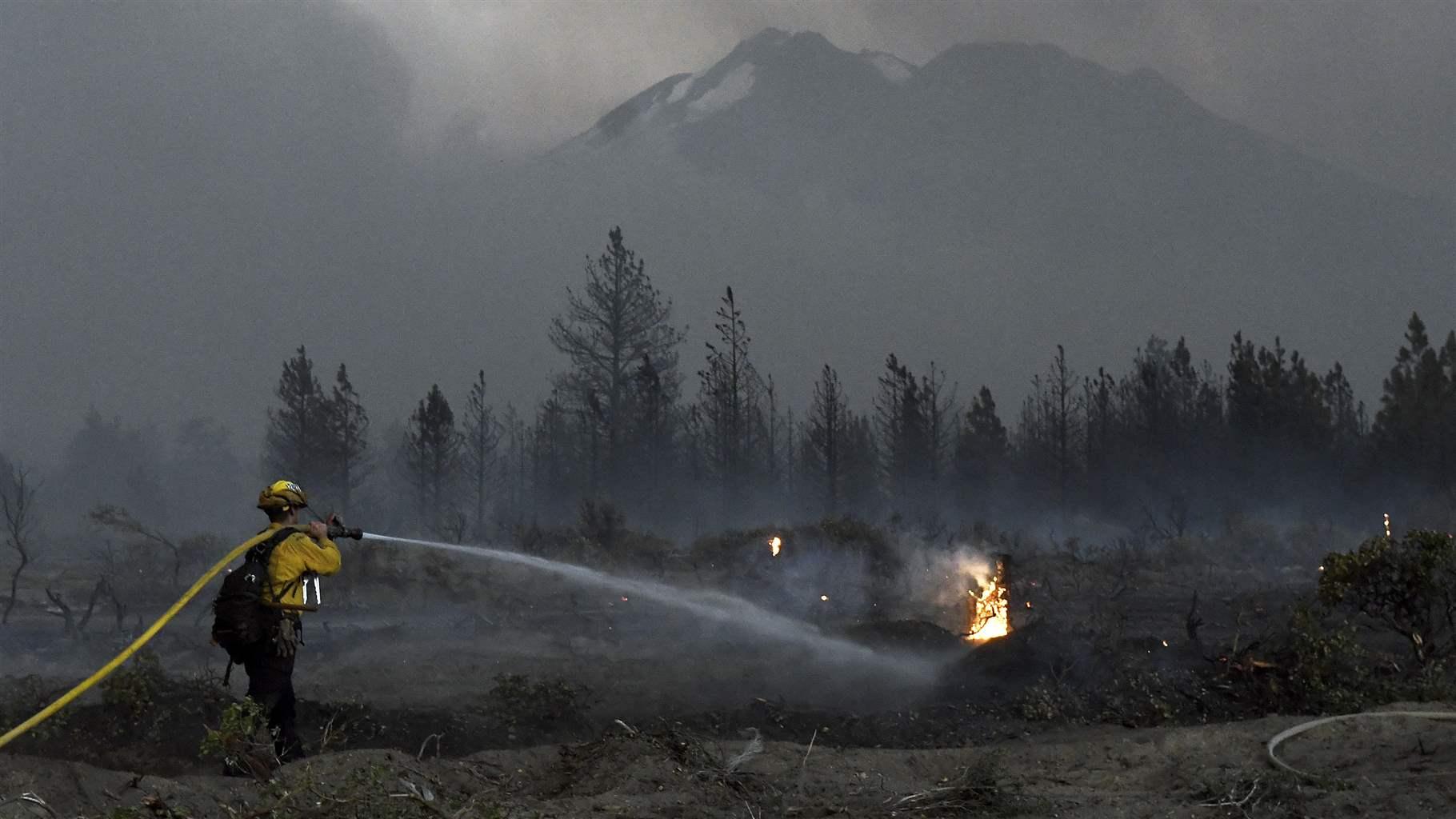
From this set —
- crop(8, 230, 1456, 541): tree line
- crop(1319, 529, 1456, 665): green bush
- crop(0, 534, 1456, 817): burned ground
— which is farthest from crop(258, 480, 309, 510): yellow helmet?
crop(8, 230, 1456, 541): tree line

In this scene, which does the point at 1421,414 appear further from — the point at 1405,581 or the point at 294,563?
the point at 294,563

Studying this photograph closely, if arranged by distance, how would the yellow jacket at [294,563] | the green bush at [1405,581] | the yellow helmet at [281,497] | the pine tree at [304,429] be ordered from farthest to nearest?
the pine tree at [304,429] → the green bush at [1405,581] → the yellow helmet at [281,497] → the yellow jacket at [294,563]

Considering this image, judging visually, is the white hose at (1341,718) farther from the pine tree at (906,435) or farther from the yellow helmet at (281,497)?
the pine tree at (906,435)

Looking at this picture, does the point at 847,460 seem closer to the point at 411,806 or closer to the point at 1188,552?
the point at 1188,552

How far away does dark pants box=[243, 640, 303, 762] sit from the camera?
7.85m

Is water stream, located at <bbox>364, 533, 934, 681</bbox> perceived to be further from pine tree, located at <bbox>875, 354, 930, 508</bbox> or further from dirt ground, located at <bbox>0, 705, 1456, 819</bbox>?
pine tree, located at <bbox>875, 354, 930, 508</bbox>

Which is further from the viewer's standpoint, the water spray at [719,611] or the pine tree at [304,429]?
the pine tree at [304,429]

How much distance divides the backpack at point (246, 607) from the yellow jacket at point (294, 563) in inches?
1.7

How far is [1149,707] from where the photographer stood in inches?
454

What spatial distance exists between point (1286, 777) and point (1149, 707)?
4.34 metres

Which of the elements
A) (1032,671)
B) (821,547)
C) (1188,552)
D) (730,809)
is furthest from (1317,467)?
(730,809)

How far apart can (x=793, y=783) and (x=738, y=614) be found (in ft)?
43.7

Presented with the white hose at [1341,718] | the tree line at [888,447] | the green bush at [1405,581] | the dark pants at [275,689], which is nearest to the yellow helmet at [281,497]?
the dark pants at [275,689]

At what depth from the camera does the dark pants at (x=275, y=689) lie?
7848mm
